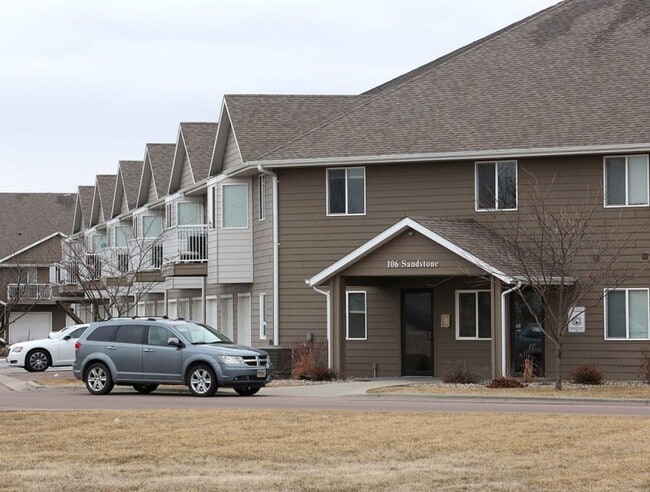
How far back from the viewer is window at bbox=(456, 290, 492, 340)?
37125 millimetres

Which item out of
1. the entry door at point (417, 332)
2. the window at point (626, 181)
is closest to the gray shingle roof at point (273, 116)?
the entry door at point (417, 332)

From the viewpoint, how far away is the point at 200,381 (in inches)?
1172

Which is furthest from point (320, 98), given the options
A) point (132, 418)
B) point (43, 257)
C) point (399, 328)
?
point (43, 257)

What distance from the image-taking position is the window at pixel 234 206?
42438 mm

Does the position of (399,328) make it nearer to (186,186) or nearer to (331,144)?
(331,144)

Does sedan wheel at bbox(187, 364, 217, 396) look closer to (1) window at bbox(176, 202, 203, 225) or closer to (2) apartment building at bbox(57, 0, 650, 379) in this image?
(2) apartment building at bbox(57, 0, 650, 379)

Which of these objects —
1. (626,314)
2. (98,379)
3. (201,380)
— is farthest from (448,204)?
(98,379)

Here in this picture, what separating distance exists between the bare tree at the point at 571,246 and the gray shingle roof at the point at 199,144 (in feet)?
53.9

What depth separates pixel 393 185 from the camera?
125 feet

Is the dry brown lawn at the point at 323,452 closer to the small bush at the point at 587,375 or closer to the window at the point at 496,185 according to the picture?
the small bush at the point at 587,375

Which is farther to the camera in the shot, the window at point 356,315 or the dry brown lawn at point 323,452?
the window at point 356,315

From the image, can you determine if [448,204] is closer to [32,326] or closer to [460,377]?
[460,377]

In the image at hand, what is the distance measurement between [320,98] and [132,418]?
25.8m

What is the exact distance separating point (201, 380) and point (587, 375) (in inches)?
383
